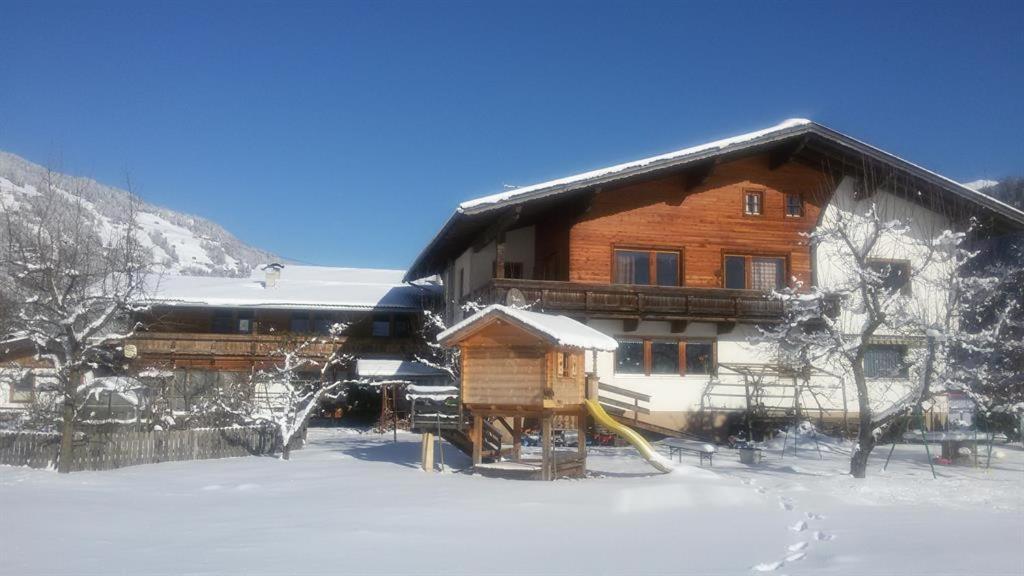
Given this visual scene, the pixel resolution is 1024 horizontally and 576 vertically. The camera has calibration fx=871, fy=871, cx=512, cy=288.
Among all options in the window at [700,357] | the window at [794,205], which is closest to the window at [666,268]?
the window at [700,357]

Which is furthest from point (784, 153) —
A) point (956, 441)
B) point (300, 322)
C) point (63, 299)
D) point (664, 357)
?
point (300, 322)

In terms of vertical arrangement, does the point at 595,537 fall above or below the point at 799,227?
below

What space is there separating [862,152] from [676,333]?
Answer: 842 centimetres

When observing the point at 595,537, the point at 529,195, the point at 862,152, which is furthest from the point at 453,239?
the point at 595,537

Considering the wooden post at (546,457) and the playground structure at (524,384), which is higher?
the playground structure at (524,384)

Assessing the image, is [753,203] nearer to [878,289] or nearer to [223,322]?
[878,289]

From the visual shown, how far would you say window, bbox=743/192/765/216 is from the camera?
29594mm

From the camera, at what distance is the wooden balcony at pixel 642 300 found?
2631cm

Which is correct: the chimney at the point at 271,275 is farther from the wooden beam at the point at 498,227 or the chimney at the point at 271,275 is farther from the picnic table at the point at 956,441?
the picnic table at the point at 956,441

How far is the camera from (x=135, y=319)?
34.7m

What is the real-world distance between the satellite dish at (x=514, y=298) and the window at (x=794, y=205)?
10.4 metres

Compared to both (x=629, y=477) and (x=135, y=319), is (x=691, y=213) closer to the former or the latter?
(x=629, y=477)

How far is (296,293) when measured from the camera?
40.3 metres

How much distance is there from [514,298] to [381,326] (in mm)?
17534
